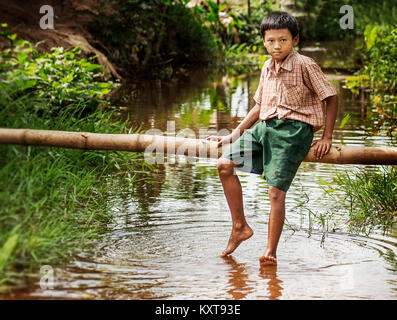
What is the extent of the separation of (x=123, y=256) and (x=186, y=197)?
1.38 meters

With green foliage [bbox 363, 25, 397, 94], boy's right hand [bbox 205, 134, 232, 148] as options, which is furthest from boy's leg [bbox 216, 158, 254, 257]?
green foliage [bbox 363, 25, 397, 94]

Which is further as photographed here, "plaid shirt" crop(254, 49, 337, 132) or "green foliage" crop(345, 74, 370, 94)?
"green foliage" crop(345, 74, 370, 94)

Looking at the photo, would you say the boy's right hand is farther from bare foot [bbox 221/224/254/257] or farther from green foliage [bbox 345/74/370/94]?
green foliage [bbox 345/74/370/94]

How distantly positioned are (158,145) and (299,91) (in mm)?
829

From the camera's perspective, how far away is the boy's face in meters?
3.61

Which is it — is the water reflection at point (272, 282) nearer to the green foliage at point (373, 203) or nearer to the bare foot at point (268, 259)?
the bare foot at point (268, 259)

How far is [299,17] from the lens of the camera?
80.5ft

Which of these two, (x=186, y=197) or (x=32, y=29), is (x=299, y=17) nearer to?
(x=32, y=29)

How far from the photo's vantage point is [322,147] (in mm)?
3645

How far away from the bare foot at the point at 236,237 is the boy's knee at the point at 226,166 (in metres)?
0.35

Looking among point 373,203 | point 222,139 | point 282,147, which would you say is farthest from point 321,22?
point 282,147

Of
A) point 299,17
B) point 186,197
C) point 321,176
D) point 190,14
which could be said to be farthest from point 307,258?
point 299,17

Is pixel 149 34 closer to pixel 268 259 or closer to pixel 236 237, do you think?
pixel 236 237
